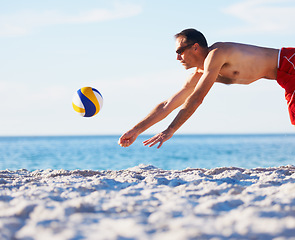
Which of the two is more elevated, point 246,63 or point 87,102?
point 246,63

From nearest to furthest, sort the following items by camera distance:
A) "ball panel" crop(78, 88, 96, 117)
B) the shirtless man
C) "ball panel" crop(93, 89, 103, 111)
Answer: the shirtless man, "ball panel" crop(78, 88, 96, 117), "ball panel" crop(93, 89, 103, 111)

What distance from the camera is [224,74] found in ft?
13.1

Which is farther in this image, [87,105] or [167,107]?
[87,105]

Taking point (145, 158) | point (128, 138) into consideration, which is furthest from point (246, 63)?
point (145, 158)

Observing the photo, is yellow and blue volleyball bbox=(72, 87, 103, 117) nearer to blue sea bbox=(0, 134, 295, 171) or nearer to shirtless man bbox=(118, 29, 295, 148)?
shirtless man bbox=(118, 29, 295, 148)

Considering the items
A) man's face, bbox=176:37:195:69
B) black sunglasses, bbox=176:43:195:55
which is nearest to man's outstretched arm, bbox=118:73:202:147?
man's face, bbox=176:37:195:69

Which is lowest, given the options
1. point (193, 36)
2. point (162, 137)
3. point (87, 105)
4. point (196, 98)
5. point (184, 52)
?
point (162, 137)

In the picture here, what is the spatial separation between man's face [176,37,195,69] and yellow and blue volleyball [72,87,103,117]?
1416 millimetres

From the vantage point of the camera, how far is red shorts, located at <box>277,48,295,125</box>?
406 centimetres

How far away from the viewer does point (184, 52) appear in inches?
154

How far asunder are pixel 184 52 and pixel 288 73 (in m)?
1.16

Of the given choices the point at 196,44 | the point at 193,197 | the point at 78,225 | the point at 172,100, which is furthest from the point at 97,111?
the point at 78,225

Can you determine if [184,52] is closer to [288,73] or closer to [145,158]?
[288,73]

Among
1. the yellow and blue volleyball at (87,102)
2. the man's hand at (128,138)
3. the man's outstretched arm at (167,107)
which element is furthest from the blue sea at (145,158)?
the man's hand at (128,138)
